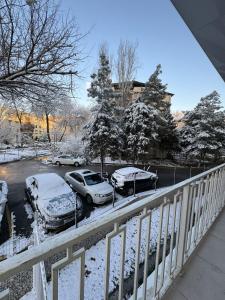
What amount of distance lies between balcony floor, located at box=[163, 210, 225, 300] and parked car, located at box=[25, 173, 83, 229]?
4.92 m

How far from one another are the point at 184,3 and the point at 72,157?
1621cm

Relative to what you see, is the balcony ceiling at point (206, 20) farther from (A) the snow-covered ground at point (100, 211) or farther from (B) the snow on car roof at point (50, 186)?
(B) the snow on car roof at point (50, 186)

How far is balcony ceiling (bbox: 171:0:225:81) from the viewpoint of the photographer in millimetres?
1588

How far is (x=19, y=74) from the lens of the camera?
376 cm

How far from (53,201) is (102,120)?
6.87 m

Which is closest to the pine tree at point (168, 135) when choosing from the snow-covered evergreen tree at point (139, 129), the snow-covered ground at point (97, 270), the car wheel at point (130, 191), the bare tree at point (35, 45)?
the snow-covered evergreen tree at point (139, 129)

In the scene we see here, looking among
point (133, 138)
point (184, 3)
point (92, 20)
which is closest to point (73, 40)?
point (92, 20)

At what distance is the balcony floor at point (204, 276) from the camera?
1.55m

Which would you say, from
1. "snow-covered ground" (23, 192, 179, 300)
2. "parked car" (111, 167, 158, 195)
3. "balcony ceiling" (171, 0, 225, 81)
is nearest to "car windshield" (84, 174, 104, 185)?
"parked car" (111, 167, 158, 195)

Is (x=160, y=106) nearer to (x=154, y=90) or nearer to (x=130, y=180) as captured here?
(x=154, y=90)

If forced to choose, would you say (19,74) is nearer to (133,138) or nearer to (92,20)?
(92,20)

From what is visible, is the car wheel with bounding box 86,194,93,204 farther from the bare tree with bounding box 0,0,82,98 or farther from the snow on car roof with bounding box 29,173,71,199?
the bare tree with bounding box 0,0,82,98

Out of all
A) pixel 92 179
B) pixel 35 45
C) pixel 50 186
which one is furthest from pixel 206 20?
pixel 92 179

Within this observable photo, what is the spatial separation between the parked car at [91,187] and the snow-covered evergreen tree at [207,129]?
11005mm
